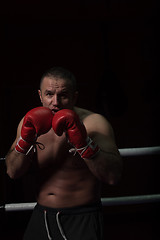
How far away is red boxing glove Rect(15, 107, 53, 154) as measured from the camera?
4.23 feet

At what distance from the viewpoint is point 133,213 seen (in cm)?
331

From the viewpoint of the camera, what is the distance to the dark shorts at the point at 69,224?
1.38 m

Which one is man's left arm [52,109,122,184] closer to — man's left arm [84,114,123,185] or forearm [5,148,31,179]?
man's left arm [84,114,123,185]

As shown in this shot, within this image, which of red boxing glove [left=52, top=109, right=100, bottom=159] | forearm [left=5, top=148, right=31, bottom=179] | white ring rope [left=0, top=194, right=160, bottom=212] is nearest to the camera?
red boxing glove [left=52, top=109, right=100, bottom=159]

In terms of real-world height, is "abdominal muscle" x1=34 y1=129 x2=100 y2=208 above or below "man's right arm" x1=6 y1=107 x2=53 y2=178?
below

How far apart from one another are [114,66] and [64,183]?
2.14 m

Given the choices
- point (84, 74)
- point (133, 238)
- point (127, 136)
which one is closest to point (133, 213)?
point (133, 238)

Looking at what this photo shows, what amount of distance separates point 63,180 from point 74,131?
30cm

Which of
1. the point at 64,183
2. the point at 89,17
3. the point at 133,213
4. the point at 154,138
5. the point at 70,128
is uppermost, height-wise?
the point at 89,17

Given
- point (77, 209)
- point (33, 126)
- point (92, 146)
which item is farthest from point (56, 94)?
point (77, 209)

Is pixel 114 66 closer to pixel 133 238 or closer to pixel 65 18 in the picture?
pixel 65 18

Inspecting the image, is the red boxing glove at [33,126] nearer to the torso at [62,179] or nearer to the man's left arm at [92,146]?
the man's left arm at [92,146]

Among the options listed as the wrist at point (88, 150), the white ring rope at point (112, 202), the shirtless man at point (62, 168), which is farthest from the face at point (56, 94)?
the white ring rope at point (112, 202)

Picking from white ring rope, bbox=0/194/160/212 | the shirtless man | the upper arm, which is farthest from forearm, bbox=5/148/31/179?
the upper arm
